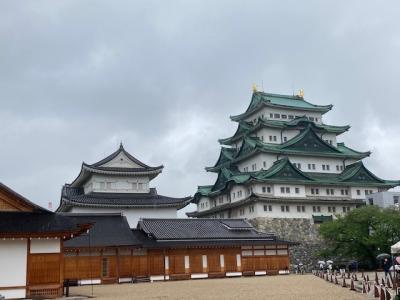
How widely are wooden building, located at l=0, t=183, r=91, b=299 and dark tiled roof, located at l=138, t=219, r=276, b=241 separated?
57.3 feet

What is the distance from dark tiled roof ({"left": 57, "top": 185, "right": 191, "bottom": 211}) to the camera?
166 ft

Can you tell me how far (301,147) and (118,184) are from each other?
80.2 ft

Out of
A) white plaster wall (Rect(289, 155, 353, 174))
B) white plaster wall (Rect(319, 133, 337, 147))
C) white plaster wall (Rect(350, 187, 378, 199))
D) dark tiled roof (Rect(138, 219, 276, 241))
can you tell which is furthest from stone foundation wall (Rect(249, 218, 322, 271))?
white plaster wall (Rect(319, 133, 337, 147))

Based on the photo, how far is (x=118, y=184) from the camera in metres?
54.8

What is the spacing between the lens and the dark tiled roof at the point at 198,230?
43781mm

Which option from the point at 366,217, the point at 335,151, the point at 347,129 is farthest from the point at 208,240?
the point at 347,129

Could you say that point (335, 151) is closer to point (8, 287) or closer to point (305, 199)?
point (305, 199)

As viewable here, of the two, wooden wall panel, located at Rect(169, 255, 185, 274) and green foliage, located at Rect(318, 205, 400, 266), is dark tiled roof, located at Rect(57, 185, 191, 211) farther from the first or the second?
green foliage, located at Rect(318, 205, 400, 266)

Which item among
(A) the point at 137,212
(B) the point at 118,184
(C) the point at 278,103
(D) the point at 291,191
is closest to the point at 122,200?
(A) the point at 137,212

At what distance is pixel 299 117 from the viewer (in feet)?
222

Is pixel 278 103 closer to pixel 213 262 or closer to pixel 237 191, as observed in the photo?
pixel 237 191

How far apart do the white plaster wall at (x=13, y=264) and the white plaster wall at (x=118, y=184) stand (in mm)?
29163

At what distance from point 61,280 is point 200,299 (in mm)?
Answer: 8147

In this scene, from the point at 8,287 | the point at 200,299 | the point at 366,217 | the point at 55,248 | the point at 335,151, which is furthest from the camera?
the point at 335,151
